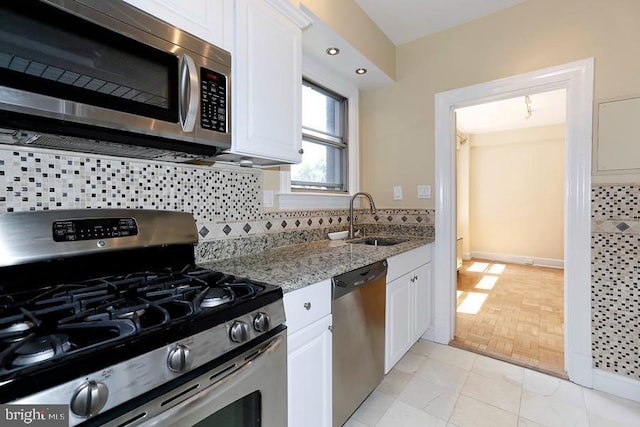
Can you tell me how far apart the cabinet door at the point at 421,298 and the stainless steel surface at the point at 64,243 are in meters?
1.59

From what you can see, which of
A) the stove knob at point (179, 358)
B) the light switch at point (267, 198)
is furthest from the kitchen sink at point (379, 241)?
the stove knob at point (179, 358)

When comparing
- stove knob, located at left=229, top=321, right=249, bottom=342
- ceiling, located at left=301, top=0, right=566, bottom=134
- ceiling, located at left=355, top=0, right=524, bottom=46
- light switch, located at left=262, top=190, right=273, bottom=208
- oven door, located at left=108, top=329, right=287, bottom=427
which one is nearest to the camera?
oven door, located at left=108, top=329, right=287, bottom=427

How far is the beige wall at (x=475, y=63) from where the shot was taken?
1.79 m

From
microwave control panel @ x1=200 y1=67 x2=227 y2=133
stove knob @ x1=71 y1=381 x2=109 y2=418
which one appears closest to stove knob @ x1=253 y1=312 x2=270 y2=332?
stove knob @ x1=71 y1=381 x2=109 y2=418

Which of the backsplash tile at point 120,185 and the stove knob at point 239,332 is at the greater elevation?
the backsplash tile at point 120,185

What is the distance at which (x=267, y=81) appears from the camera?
4.50ft

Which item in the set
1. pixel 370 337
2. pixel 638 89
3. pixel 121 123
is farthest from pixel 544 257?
pixel 121 123

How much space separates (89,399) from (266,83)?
1.27m

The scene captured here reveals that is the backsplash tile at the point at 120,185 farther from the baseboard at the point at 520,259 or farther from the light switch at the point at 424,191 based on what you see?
the baseboard at the point at 520,259

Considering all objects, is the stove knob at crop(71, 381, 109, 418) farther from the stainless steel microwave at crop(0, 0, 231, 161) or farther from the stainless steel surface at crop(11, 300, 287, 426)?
the stainless steel microwave at crop(0, 0, 231, 161)

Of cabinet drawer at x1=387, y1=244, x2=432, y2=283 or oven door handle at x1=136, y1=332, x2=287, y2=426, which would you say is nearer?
oven door handle at x1=136, y1=332, x2=287, y2=426

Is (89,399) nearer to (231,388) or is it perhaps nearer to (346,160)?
(231,388)

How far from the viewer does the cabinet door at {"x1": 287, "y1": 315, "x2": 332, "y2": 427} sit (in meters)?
1.13

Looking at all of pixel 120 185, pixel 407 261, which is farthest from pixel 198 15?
pixel 407 261
